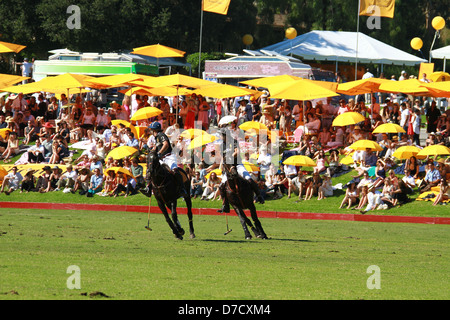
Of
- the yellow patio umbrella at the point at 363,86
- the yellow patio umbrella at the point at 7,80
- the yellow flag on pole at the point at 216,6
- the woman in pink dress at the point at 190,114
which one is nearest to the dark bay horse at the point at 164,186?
the woman in pink dress at the point at 190,114

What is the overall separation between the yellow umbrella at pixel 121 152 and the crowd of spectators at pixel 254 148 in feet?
1.80

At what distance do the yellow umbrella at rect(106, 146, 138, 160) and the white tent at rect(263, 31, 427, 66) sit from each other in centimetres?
2246

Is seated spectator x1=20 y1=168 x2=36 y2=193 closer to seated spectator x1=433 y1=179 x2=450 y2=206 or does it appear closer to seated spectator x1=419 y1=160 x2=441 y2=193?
seated spectator x1=419 y1=160 x2=441 y2=193

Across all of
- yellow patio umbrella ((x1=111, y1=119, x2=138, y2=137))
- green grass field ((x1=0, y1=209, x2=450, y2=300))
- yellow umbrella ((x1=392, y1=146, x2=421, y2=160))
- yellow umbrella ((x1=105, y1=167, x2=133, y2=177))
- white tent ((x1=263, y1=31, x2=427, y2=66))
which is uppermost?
white tent ((x1=263, y1=31, x2=427, y2=66))

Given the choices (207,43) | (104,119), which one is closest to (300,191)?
(104,119)

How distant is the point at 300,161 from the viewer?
26.4 m

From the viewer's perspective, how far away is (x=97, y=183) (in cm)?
2823

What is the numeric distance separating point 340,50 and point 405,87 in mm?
21479

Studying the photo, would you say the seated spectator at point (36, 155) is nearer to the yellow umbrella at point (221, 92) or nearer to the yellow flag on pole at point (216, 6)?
the yellow umbrella at point (221, 92)

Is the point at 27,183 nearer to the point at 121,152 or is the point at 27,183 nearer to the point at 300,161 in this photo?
the point at 121,152

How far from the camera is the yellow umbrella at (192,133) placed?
2739cm

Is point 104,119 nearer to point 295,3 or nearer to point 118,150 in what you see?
point 118,150

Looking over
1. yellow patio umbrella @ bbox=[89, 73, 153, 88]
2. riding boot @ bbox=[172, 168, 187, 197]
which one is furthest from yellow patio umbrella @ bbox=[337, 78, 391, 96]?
riding boot @ bbox=[172, 168, 187, 197]

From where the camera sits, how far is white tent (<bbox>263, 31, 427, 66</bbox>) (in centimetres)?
4875
